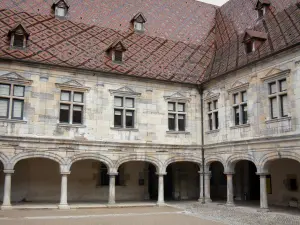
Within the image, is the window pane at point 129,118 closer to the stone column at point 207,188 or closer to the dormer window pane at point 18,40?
the stone column at point 207,188

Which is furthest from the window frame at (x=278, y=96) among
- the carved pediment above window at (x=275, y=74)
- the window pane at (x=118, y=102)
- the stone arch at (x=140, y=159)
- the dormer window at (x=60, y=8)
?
the dormer window at (x=60, y=8)

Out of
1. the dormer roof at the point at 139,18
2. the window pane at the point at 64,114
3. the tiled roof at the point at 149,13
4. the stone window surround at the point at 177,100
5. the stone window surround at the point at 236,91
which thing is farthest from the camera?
the dormer roof at the point at 139,18

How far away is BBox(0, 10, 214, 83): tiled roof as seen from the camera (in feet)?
47.0

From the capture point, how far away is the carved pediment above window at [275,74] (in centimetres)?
1209

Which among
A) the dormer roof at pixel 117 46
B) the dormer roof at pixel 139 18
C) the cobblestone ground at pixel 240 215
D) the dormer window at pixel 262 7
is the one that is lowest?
the cobblestone ground at pixel 240 215

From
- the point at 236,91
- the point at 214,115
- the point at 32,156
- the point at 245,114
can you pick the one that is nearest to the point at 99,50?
the point at 32,156

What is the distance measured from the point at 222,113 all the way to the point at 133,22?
6.24m

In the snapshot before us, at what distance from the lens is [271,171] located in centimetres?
1515

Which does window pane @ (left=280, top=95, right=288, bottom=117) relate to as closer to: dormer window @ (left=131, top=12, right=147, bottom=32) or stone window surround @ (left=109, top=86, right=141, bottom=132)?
stone window surround @ (left=109, top=86, right=141, bottom=132)

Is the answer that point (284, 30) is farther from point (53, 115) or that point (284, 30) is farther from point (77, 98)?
point (53, 115)

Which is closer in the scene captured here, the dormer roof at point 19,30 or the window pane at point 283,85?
the window pane at point 283,85

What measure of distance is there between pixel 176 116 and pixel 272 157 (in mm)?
4827

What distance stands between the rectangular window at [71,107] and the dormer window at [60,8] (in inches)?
166

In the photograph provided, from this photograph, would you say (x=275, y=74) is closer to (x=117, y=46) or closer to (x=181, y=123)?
(x=181, y=123)
